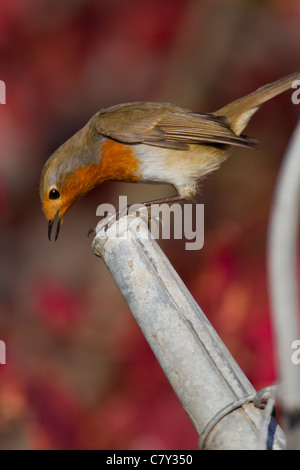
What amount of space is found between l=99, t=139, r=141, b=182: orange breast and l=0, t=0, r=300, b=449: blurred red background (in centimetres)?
87

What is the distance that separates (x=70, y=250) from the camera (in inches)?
199

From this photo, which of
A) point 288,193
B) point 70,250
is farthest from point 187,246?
point 288,193

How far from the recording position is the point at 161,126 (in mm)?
3172

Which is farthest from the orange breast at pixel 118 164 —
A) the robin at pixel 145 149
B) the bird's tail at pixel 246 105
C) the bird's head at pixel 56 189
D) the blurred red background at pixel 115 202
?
the blurred red background at pixel 115 202

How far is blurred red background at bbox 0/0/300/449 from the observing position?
3.32 meters

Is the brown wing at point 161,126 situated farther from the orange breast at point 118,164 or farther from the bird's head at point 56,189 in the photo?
the bird's head at point 56,189

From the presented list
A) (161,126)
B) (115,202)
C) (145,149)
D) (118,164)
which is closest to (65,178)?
(118,164)

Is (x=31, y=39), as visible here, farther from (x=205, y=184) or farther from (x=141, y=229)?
(x=141, y=229)

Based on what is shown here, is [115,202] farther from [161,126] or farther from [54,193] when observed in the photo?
[54,193]

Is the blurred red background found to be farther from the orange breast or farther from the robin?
the orange breast

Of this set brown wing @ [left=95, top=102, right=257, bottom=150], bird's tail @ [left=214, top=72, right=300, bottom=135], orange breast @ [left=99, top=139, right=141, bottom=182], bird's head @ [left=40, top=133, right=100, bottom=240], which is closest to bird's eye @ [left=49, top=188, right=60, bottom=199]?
bird's head @ [left=40, top=133, right=100, bottom=240]

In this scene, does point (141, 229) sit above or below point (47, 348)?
above

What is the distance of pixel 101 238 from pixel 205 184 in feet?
8.56

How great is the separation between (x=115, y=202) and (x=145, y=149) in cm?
140
